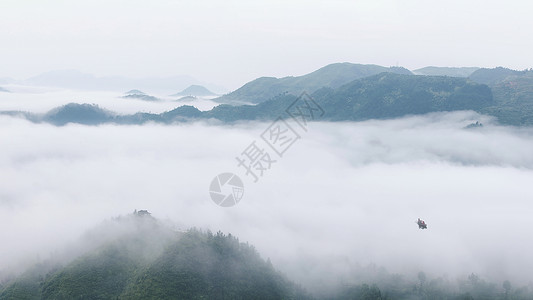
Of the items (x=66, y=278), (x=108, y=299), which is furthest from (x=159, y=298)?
(x=66, y=278)

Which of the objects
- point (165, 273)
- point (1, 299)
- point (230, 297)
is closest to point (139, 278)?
point (165, 273)

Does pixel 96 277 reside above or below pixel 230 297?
above

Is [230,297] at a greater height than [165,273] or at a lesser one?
lesser

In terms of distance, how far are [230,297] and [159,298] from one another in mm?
36184

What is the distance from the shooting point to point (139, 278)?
645ft

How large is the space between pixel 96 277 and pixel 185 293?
46925 mm

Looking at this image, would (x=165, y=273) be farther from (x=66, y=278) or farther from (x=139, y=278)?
(x=66, y=278)

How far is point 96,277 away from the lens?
197250 millimetres

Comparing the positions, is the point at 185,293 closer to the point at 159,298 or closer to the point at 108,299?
the point at 159,298

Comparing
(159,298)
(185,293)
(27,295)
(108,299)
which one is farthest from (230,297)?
(27,295)

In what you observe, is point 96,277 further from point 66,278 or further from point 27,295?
point 27,295

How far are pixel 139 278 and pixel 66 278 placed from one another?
1427 inches

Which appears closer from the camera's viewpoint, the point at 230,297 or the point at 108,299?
the point at 108,299

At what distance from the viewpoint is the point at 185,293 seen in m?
192
